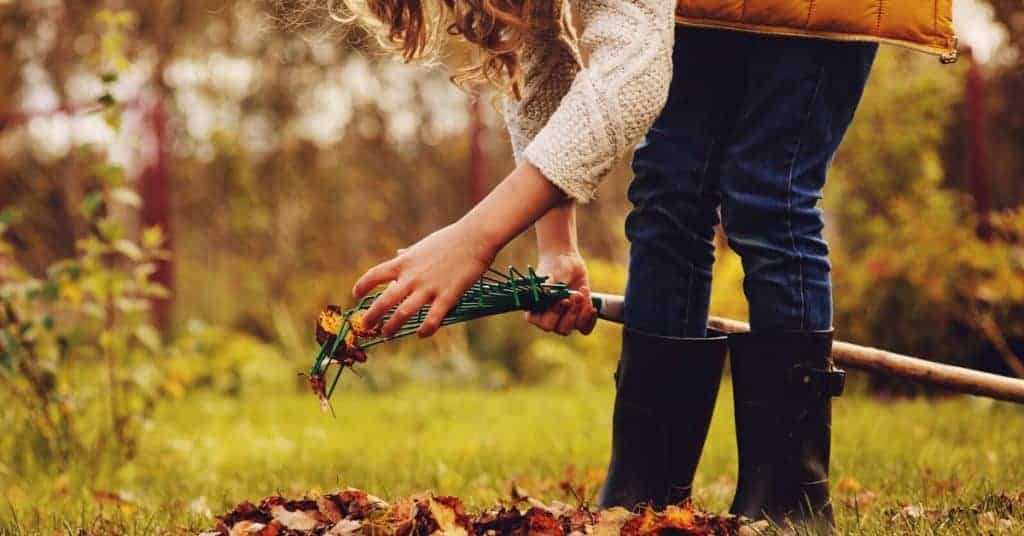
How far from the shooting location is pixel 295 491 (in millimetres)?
2449

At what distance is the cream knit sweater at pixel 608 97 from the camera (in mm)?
1521

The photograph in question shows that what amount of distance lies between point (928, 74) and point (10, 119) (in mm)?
5177

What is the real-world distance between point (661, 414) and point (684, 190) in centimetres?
40

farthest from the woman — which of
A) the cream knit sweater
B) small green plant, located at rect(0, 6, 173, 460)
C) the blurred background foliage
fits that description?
the blurred background foliage

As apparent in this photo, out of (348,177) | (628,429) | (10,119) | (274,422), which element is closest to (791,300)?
(628,429)

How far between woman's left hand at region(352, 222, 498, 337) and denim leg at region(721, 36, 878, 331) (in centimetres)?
50

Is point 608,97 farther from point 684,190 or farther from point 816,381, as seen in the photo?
point 816,381

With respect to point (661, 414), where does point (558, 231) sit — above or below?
above

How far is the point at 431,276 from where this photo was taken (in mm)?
1474

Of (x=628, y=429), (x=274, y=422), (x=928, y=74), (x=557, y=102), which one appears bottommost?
(x=274, y=422)

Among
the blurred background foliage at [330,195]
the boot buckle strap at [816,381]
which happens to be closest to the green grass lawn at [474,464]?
the boot buckle strap at [816,381]

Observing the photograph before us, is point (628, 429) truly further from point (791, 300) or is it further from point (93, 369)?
point (93, 369)

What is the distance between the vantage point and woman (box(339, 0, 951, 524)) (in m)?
1.53

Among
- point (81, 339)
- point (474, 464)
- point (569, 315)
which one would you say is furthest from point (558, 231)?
point (81, 339)
